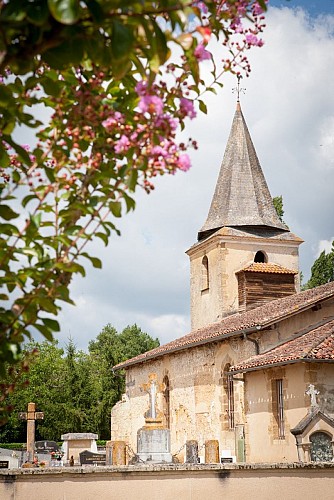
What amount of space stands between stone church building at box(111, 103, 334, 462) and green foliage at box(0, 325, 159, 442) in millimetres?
11762

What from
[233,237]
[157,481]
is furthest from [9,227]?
[233,237]

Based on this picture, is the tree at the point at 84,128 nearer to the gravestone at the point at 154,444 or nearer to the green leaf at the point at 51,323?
the green leaf at the point at 51,323

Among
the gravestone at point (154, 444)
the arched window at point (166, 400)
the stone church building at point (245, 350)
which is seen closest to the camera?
the gravestone at point (154, 444)

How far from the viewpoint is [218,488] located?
911 cm

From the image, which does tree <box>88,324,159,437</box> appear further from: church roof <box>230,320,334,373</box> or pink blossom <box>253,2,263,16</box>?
pink blossom <box>253,2,263,16</box>

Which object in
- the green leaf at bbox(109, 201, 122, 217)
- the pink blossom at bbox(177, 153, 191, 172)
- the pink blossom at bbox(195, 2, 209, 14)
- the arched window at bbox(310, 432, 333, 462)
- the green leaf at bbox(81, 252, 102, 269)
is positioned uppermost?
the pink blossom at bbox(195, 2, 209, 14)

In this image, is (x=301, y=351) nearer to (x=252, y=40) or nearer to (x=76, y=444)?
(x=76, y=444)

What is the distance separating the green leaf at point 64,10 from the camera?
2.19 meters

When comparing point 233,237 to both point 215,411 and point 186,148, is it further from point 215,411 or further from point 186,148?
point 186,148

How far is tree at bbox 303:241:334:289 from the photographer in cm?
4966

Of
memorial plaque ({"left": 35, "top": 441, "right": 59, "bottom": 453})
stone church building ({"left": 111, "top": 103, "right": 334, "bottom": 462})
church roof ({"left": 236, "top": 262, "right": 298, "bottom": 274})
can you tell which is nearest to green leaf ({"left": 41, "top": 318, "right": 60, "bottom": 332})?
stone church building ({"left": 111, "top": 103, "right": 334, "bottom": 462})

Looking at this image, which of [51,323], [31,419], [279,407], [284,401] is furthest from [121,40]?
[31,419]

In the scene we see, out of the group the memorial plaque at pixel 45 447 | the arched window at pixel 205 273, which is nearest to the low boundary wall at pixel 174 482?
the arched window at pixel 205 273

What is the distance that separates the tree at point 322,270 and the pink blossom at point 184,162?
157ft
